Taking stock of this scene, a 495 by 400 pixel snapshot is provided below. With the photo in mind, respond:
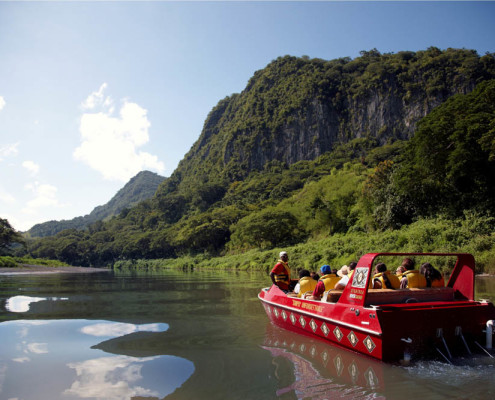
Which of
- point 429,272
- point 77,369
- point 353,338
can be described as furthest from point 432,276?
point 77,369

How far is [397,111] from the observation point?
127m

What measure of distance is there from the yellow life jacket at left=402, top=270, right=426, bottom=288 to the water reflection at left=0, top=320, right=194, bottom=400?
16.1ft

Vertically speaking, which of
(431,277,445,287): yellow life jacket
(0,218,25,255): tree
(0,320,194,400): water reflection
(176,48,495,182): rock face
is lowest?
→ (0,320,194,400): water reflection

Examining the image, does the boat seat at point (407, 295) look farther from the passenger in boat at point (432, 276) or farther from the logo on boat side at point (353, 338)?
the logo on boat side at point (353, 338)

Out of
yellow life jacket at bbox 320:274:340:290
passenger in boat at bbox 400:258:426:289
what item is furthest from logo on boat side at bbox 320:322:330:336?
passenger in boat at bbox 400:258:426:289

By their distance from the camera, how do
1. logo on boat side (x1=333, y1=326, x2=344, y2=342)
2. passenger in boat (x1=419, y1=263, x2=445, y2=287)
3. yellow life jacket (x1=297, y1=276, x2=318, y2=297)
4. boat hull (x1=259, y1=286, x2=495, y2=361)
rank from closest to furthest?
boat hull (x1=259, y1=286, x2=495, y2=361) < logo on boat side (x1=333, y1=326, x2=344, y2=342) < passenger in boat (x1=419, y1=263, x2=445, y2=287) < yellow life jacket (x1=297, y1=276, x2=318, y2=297)

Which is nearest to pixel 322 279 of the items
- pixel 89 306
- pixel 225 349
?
pixel 225 349

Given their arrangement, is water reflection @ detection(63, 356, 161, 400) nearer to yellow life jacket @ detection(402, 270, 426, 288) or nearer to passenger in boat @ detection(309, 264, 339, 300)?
passenger in boat @ detection(309, 264, 339, 300)

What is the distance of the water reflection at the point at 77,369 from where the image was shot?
18.8 feet

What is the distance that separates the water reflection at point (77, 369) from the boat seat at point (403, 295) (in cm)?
345

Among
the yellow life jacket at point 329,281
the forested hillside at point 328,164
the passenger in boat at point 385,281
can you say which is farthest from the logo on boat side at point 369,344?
the forested hillside at point 328,164

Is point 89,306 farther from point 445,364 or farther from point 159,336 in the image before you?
point 445,364

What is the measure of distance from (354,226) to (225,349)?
123 feet

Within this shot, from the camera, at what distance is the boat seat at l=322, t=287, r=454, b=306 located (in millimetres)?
7312
